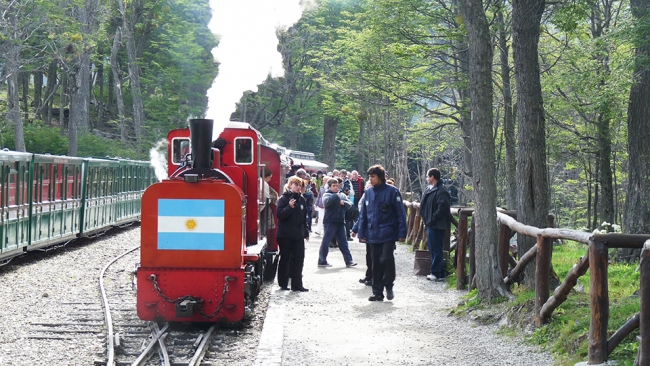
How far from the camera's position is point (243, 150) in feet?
39.1

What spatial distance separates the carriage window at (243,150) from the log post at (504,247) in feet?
12.8

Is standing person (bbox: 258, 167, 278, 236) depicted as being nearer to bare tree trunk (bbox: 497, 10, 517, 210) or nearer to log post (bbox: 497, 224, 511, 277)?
log post (bbox: 497, 224, 511, 277)

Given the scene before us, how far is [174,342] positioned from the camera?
8727 mm

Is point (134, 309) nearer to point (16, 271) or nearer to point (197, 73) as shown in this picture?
point (16, 271)

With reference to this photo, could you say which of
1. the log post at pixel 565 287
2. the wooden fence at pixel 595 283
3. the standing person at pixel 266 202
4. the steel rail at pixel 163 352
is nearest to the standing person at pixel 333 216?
the standing person at pixel 266 202

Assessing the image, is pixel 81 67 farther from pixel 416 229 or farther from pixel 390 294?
pixel 390 294

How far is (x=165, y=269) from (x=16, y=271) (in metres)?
6.80

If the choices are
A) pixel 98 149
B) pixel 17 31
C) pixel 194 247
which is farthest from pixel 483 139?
pixel 98 149

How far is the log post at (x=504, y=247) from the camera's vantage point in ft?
34.3

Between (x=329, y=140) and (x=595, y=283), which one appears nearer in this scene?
(x=595, y=283)

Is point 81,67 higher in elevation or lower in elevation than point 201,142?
higher

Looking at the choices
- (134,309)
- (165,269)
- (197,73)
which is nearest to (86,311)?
(134,309)

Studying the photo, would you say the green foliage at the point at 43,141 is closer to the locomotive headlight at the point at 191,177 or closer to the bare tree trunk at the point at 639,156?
the bare tree trunk at the point at 639,156

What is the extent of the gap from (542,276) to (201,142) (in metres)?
4.25
